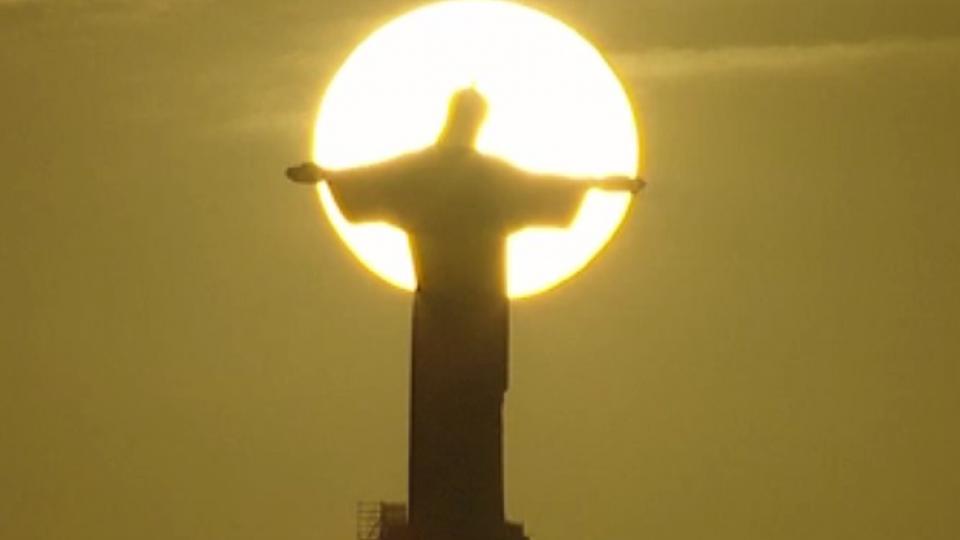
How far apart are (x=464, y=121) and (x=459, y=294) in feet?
0.77

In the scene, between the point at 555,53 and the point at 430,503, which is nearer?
the point at 430,503

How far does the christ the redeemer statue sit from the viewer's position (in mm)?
1407

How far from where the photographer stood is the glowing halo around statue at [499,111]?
148cm

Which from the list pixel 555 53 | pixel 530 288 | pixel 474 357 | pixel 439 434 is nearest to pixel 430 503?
pixel 439 434

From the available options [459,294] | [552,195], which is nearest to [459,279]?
[459,294]

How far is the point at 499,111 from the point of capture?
1.50 meters

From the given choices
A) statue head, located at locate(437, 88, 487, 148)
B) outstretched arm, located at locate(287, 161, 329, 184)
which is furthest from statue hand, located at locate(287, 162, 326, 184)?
statue head, located at locate(437, 88, 487, 148)

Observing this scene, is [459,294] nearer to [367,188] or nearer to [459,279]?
[459,279]

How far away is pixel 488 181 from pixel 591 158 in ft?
0.60

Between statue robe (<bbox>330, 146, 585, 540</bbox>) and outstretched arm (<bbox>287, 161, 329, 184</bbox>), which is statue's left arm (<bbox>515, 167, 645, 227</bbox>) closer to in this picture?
statue robe (<bbox>330, 146, 585, 540</bbox>)

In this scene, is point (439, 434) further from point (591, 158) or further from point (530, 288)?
point (591, 158)

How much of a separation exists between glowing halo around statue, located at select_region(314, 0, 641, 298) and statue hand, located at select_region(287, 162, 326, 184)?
0.17ft

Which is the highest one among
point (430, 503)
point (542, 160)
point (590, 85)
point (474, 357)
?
point (590, 85)

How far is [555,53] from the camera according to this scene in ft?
5.01
